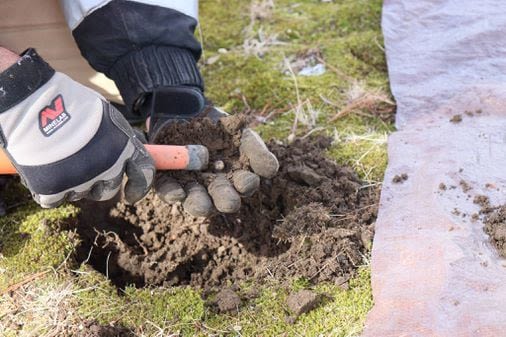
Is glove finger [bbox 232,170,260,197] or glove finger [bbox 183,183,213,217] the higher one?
glove finger [bbox 232,170,260,197]

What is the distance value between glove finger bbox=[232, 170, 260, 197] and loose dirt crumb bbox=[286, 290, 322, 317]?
37 cm

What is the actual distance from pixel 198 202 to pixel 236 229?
36cm

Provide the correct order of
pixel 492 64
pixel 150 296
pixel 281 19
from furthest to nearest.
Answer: pixel 281 19
pixel 492 64
pixel 150 296

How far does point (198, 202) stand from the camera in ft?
6.61

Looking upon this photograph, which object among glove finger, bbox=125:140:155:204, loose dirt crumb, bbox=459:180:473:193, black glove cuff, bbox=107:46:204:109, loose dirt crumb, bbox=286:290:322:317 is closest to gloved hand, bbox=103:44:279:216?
black glove cuff, bbox=107:46:204:109

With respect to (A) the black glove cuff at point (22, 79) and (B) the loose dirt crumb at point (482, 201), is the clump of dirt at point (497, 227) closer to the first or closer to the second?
(B) the loose dirt crumb at point (482, 201)

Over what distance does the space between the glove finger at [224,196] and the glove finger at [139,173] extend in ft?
0.69

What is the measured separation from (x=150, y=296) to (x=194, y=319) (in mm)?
187

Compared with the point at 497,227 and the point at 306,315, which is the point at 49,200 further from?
the point at 497,227

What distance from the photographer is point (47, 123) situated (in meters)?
1.87

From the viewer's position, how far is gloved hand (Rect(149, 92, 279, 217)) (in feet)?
6.60

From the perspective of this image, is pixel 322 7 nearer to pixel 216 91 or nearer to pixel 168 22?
pixel 216 91

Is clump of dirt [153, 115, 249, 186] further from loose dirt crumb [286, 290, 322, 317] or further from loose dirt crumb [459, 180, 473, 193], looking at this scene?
loose dirt crumb [459, 180, 473, 193]

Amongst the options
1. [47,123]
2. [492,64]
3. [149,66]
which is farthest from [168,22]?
[492,64]
